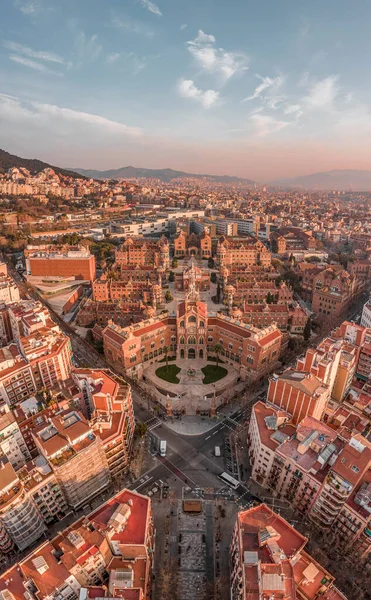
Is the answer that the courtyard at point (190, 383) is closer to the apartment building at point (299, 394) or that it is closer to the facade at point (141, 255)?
the apartment building at point (299, 394)

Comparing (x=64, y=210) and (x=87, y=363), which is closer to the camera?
(x=87, y=363)

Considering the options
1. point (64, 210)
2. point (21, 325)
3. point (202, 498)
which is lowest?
point (202, 498)

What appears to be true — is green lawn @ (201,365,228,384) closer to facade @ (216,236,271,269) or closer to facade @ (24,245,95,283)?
facade @ (24,245,95,283)

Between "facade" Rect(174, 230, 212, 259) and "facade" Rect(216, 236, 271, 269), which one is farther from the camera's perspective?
"facade" Rect(174, 230, 212, 259)

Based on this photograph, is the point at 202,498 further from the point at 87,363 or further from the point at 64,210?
the point at 64,210

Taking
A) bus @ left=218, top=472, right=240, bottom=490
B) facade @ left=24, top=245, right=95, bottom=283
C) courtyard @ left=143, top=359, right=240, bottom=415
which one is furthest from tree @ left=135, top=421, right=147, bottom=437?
facade @ left=24, top=245, right=95, bottom=283

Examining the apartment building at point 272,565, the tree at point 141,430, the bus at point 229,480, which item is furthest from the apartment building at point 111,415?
the apartment building at point 272,565

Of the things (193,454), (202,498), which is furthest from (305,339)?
(202,498)
